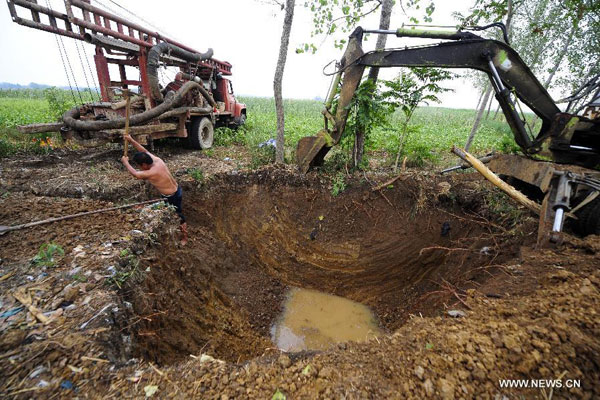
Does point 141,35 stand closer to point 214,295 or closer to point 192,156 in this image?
point 192,156

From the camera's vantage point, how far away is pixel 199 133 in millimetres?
8000

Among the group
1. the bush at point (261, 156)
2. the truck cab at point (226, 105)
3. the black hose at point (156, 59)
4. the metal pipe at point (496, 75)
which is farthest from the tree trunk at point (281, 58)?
the truck cab at point (226, 105)

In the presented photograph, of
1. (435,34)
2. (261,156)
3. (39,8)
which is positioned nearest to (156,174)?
(261,156)

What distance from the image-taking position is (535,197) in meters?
4.70

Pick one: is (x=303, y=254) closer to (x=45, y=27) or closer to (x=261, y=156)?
(x=261, y=156)

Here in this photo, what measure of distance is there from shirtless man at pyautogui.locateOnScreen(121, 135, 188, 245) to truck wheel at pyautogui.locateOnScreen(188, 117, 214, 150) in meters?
3.96

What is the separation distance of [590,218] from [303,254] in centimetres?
432

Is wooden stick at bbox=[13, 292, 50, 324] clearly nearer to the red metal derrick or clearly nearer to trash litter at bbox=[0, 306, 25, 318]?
trash litter at bbox=[0, 306, 25, 318]

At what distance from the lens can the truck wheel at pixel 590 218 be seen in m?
3.15

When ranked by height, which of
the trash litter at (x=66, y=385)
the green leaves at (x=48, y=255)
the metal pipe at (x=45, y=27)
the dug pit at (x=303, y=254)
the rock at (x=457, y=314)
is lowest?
the dug pit at (x=303, y=254)

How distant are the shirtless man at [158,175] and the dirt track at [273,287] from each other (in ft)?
1.02

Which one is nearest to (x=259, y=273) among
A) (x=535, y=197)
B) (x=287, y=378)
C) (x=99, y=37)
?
(x=287, y=378)

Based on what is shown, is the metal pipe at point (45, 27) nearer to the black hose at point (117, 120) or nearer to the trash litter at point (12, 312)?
the black hose at point (117, 120)

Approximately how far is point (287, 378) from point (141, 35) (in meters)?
8.09
